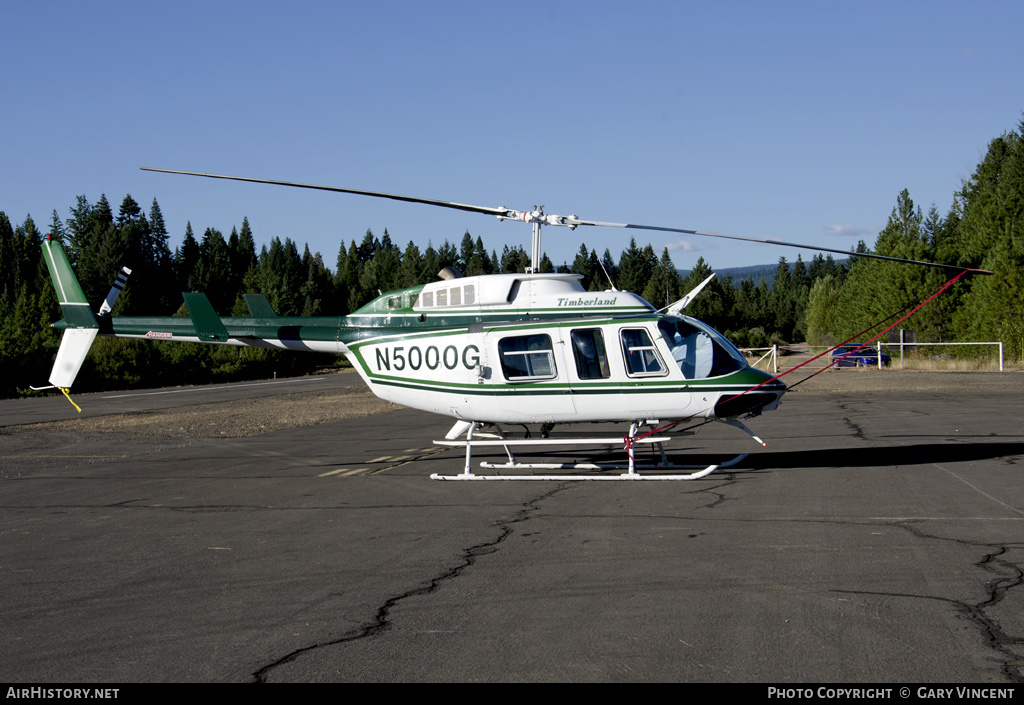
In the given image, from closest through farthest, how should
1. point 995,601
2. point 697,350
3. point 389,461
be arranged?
point 995,601 → point 697,350 → point 389,461

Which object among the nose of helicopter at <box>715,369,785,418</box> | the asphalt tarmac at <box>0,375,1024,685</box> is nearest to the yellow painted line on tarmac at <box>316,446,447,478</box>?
the asphalt tarmac at <box>0,375,1024,685</box>

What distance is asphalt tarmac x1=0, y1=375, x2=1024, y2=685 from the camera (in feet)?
17.1

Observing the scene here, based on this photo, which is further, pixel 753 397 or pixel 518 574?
pixel 753 397

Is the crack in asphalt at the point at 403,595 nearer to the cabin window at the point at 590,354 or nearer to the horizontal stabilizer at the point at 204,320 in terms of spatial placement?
the cabin window at the point at 590,354

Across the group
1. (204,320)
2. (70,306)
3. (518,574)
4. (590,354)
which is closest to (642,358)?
(590,354)

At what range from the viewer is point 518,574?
7.33 m

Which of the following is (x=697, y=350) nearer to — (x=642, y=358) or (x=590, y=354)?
(x=642, y=358)

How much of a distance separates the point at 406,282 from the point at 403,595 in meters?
109

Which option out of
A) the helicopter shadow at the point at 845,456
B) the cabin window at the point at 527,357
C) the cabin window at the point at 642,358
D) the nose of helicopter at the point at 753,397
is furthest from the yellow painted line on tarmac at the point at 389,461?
the nose of helicopter at the point at 753,397

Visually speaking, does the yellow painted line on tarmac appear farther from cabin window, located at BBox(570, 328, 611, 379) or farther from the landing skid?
cabin window, located at BBox(570, 328, 611, 379)

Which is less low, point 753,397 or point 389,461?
point 753,397

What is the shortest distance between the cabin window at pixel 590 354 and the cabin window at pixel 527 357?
0.39 meters

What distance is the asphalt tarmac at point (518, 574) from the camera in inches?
205
